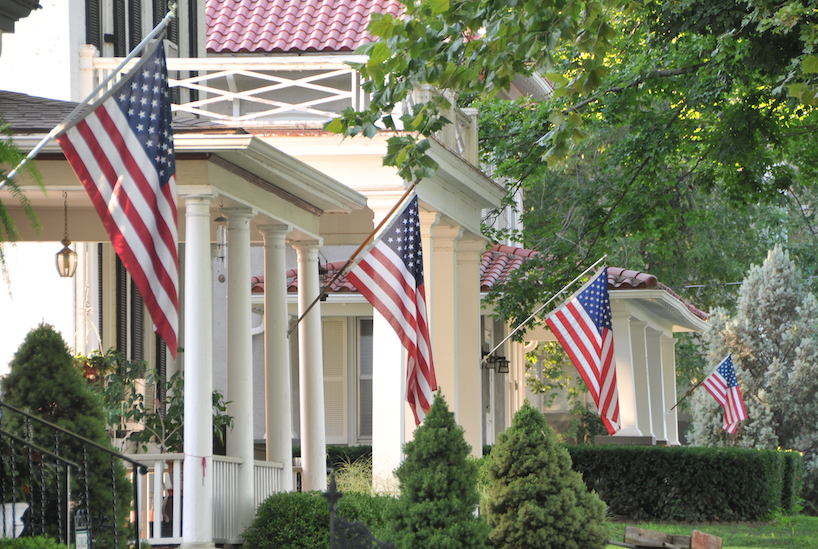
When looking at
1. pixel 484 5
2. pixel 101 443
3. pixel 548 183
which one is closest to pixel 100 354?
pixel 101 443

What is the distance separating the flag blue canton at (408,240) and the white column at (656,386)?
13.7m

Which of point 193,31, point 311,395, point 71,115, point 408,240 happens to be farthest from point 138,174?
point 193,31

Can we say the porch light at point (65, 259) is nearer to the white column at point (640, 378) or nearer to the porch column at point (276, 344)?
the porch column at point (276, 344)

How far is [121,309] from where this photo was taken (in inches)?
564

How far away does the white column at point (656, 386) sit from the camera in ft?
79.1

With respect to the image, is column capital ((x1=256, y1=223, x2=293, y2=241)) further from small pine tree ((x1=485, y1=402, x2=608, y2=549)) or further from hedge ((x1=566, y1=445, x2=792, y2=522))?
hedge ((x1=566, y1=445, x2=792, y2=522))

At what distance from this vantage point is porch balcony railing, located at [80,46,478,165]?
40.0ft

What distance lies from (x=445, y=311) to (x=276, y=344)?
12.7ft

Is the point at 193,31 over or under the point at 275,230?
over

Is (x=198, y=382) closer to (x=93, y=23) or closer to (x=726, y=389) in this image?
(x=93, y=23)

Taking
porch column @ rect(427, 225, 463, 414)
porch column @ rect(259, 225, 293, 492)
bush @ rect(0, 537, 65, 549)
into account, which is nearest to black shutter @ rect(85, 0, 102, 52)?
porch column @ rect(259, 225, 293, 492)

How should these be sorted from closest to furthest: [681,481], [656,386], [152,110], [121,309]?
[152,110] < [121,309] < [681,481] < [656,386]

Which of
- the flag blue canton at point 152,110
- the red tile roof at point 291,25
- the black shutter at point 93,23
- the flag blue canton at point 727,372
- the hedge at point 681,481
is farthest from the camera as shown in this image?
the flag blue canton at point 727,372

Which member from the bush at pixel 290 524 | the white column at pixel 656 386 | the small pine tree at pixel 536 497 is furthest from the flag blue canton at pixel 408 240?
the white column at pixel 656 386
